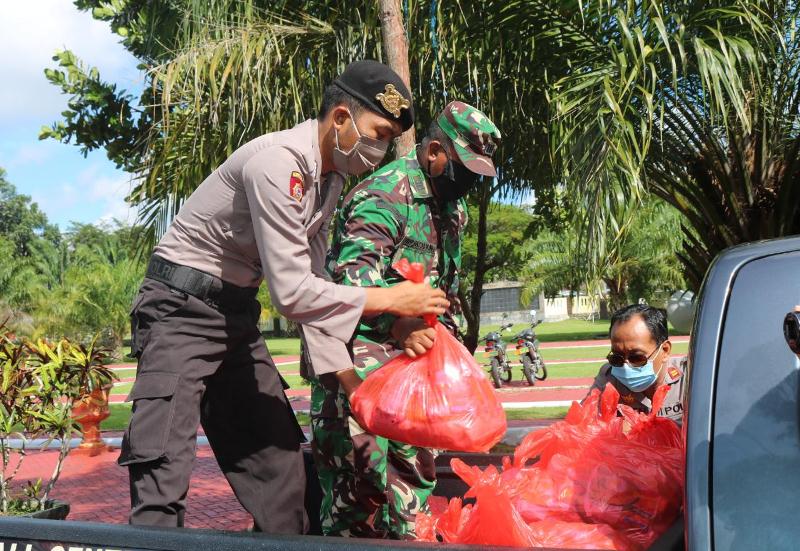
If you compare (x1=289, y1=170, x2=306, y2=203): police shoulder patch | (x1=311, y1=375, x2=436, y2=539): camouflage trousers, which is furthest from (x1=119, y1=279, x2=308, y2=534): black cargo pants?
(x1=289, y1=170, x2=306, y2=203): police shoulder patch

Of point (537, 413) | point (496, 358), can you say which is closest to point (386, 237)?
point (537, 413)

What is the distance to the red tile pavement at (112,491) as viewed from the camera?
550 cm

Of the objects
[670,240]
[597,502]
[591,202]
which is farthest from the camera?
[670,240]

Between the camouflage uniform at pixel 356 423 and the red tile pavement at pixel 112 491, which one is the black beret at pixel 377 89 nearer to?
the camouflage uniform at pixel 356 423

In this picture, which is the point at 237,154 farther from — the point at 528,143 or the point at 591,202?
the point at 528,143

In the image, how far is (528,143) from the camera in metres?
5.97

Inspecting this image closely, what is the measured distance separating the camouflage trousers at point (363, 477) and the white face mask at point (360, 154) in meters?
0.66

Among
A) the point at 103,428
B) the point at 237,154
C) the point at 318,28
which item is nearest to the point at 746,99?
the point at 318,28

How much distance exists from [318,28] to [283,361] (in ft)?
61.9

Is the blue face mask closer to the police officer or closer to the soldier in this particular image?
the soldier

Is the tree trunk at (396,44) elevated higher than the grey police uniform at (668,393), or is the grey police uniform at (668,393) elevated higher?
the tree trunk at (396,44)

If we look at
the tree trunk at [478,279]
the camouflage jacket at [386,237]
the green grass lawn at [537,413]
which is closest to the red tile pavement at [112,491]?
the tree trunk at [478,279]

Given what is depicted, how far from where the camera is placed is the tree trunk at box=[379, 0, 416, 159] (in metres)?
4.77

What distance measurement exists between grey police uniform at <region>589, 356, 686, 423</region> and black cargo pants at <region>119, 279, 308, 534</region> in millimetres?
1236
